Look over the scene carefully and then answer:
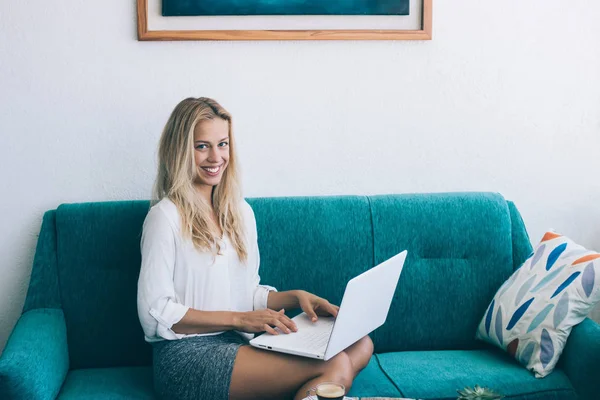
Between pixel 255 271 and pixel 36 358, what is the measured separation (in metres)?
0.68

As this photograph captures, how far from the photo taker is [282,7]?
238cm

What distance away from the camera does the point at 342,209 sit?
229cm

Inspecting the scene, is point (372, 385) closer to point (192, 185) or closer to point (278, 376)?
point (278, 376)

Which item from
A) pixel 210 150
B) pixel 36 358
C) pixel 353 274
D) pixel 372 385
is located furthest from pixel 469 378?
pixel 36 358

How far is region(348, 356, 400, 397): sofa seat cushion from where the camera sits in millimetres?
1893

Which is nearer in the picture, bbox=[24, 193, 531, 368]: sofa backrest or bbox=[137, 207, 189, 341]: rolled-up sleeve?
bbox=[137, 207, 189, 341]: rolled-up sleeve

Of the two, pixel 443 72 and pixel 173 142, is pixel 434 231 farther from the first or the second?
pixel 173 142

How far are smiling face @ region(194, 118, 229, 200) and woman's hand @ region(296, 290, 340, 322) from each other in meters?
0.43

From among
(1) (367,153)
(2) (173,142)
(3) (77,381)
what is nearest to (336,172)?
(1) (367,153)

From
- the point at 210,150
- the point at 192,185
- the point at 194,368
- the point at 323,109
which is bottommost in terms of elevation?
the point at 194,368

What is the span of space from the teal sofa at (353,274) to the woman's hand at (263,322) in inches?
10.3

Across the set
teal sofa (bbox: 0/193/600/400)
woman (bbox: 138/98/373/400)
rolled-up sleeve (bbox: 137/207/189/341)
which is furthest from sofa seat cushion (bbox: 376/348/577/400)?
rolled-up sleeve (bbox: 137/207/189/341)

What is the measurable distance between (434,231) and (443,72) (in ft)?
1.96

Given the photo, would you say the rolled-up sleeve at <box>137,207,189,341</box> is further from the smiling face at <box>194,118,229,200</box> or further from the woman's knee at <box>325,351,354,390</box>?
the woman's knee at <box>325,351,354,390</box>
